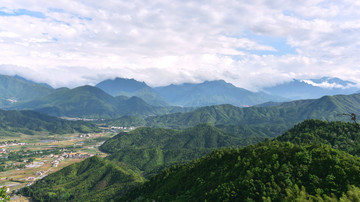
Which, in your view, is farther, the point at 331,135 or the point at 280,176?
the point at 331,135

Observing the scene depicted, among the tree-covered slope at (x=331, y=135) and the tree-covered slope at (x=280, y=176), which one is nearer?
the tree-covered slope at (x=280, y=176)

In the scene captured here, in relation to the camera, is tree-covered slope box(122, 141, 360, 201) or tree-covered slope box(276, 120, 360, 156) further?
tree-covered slope box(276, 120, 360, 156)

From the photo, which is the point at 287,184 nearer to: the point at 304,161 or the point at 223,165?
the point at 304,161

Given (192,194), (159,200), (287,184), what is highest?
(287,184)

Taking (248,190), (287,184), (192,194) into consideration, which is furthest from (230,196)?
(192,194)

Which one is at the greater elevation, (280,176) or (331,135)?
(331,135)
